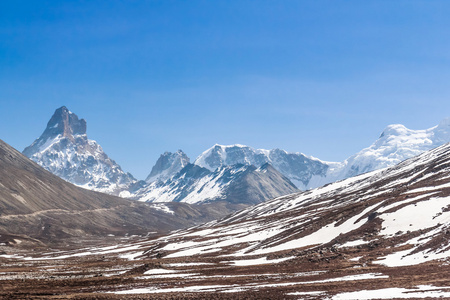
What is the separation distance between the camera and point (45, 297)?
47.8m

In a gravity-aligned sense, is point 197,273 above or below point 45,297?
below

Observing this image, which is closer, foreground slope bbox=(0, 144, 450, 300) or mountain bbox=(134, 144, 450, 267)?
foreground slope bbox=(0, 144, 450, 300)

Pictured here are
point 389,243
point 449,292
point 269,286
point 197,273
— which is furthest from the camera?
point 389,243

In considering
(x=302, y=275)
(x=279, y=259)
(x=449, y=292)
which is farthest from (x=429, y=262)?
(x=279, y=259)

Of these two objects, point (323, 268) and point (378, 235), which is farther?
point (378, 235)

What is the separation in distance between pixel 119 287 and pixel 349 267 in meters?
30.2

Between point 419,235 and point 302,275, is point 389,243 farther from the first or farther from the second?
point 302,275

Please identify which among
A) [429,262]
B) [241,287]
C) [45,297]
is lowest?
[429,262]

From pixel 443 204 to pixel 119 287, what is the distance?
61.3 metres

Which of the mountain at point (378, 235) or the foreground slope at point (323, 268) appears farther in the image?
the mountain at point (378, 235)

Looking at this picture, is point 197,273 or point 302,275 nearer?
point 302,275

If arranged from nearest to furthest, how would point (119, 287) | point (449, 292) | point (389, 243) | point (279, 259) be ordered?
1. point (449, 292)
2. point (119, 287)
3. point (389, 243)
4. point (279, 259)

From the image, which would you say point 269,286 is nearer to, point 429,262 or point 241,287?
point 241,287

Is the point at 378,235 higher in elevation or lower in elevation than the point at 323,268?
lower
